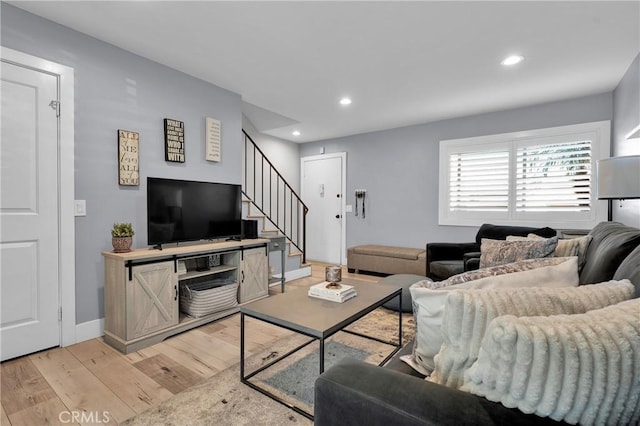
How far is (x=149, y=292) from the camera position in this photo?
2.39 meters


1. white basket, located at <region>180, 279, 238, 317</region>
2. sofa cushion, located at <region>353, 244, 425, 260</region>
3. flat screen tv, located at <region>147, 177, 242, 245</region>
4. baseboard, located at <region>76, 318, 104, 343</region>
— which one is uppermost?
flat screen tv, located at <region>147, 177, 242, 245</region>

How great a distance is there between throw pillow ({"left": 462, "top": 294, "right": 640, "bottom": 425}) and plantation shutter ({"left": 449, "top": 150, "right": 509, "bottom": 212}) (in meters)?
4.09

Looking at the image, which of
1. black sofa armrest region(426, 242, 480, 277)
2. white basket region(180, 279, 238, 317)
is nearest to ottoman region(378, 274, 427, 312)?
black sofa armrest region(426, 242, 480, 277)

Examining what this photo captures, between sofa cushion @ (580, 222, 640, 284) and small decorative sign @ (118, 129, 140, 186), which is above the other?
small decorative sign @ (118, 129, 140, 186)

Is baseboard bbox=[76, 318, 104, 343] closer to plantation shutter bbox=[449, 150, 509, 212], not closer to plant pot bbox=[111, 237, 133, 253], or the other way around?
plant pot bbox=[111, 237, 133, 253]

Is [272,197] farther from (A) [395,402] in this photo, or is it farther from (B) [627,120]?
Answer: (A) [395,402]

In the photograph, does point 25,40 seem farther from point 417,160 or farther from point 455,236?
point 455,236

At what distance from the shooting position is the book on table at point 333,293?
6.35 feet

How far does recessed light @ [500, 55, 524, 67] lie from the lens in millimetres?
2717

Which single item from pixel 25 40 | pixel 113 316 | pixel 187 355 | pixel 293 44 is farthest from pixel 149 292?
pixel 293 44

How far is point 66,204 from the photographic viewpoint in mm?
2348

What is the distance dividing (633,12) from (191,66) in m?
3.48

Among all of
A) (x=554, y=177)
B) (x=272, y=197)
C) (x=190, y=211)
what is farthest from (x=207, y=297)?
(x=554, y=177)
